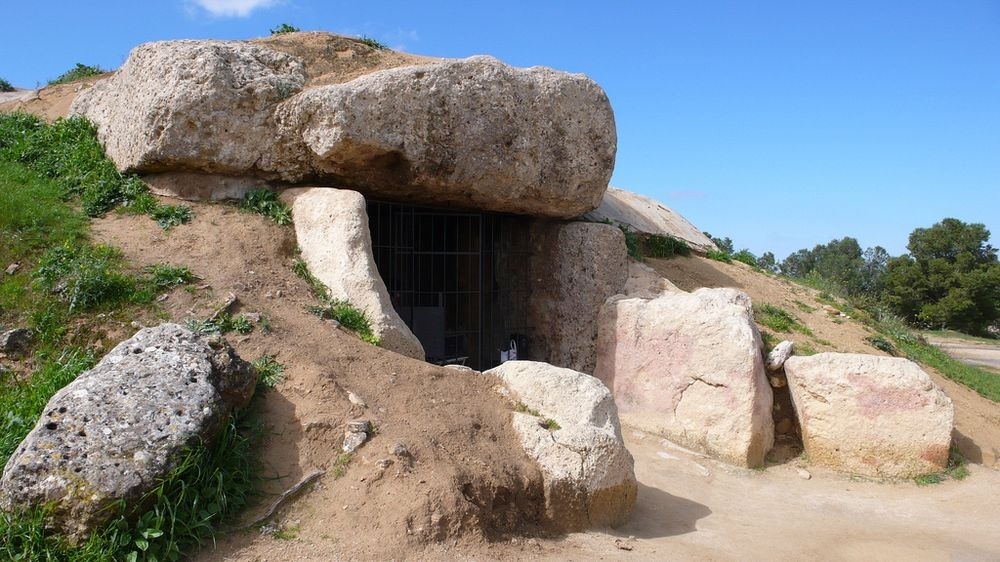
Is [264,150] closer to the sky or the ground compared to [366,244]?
closer to the sky

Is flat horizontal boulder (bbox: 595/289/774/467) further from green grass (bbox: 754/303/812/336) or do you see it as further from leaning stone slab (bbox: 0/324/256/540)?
leaning stone slab (bbox: 0/324/256/540)

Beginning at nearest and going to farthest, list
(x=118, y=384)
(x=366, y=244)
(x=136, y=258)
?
(x=118, y=384) < (x=136, y=258) < (x=366, y=244)

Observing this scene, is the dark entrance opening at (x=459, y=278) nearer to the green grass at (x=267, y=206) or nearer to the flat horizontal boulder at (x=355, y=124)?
the flat horizontal boulder at (x=355, y=124)

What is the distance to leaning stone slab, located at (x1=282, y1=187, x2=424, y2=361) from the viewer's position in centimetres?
593

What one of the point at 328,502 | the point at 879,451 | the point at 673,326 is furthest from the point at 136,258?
the point at 879,451

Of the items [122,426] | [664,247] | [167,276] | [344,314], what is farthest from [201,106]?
[664,247]

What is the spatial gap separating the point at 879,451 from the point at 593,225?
3.60 m

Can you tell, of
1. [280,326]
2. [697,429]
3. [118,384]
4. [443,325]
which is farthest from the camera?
[443,325]

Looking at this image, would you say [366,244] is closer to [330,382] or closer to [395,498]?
[330,382]

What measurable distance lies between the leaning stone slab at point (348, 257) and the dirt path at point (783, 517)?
2.18 m

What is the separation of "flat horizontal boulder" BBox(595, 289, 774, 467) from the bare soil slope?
7.81ft

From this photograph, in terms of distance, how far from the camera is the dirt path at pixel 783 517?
4527mm

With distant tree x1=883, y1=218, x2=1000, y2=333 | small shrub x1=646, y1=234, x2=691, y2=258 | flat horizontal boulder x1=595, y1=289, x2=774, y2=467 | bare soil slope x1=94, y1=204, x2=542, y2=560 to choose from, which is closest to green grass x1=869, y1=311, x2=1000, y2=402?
small shrub x1=646, y1=234, x2=691, y2=258

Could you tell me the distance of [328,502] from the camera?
12.6ft
